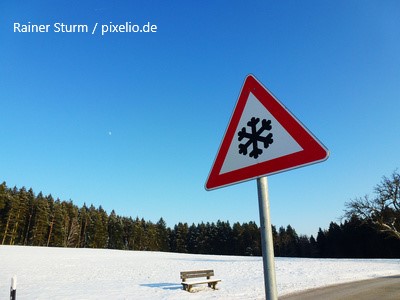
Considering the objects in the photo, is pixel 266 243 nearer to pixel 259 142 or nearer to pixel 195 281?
pixel 259 142

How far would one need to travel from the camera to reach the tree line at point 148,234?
7194 cm

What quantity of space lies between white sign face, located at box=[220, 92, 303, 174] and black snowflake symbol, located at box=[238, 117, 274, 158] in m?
0.02

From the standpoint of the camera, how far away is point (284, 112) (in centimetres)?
228

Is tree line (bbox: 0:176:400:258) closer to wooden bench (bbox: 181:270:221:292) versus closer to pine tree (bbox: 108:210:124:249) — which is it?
pine tree (bbox: 108:210:124:249)

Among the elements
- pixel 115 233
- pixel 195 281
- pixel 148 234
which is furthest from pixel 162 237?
pixel 195 281

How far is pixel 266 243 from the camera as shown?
201cm

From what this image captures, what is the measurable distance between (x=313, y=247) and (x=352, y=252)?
19.1 meters

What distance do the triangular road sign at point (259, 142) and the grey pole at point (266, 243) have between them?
5.5 inches

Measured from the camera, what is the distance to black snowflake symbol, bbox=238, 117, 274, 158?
2.27 metres

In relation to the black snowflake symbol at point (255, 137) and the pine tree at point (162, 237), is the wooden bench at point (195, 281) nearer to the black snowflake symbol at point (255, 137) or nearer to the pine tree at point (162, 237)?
the black snowflake symbol at point (255, 137)

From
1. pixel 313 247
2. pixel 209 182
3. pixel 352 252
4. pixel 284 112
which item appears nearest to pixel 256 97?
pixel 284 112

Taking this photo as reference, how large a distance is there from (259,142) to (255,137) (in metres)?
0.07

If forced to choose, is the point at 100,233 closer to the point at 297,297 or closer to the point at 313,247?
the point at 313,247

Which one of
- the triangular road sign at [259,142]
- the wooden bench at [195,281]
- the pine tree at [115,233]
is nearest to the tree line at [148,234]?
the pine tree at [115,233]
